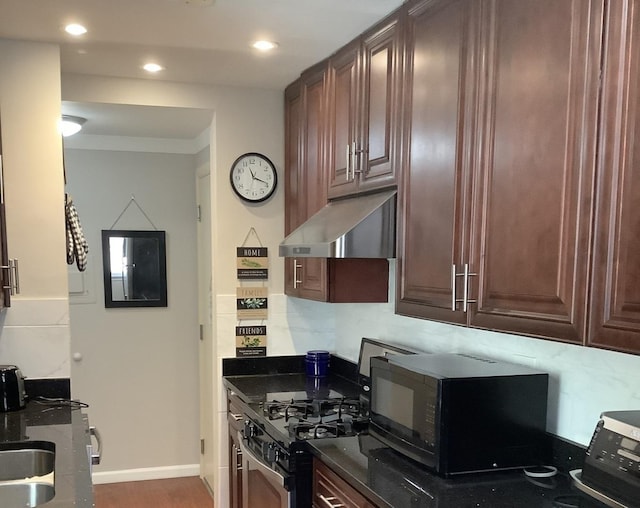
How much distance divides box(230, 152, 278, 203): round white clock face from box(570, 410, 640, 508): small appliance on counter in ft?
7.14

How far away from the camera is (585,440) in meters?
1.76

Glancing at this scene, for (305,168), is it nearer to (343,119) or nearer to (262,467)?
(343,119)

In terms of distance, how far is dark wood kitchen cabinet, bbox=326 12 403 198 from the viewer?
220 centimetres

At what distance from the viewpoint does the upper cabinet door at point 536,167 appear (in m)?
1.36

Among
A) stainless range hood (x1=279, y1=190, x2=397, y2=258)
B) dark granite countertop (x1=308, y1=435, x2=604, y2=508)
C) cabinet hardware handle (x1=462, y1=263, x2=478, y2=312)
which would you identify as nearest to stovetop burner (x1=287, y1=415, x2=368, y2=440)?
dark granite countertop (x1=308, y1=435, x2=604, y2=508)

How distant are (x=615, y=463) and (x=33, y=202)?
2.41 m

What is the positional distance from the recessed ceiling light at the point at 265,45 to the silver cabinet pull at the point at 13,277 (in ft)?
4.54

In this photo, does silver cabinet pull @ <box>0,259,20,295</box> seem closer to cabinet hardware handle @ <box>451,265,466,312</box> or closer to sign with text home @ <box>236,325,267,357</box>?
sign with text home @ <box>236,325,267,357</box>

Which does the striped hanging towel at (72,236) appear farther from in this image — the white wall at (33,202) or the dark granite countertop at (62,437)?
the dark granite countertop at (62,437)

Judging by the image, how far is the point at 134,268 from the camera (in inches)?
162

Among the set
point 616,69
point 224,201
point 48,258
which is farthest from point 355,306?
point 616,69

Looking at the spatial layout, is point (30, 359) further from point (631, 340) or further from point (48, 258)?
point (631, 340)

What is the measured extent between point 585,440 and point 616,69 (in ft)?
3.57

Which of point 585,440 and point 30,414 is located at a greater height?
point 585,440
